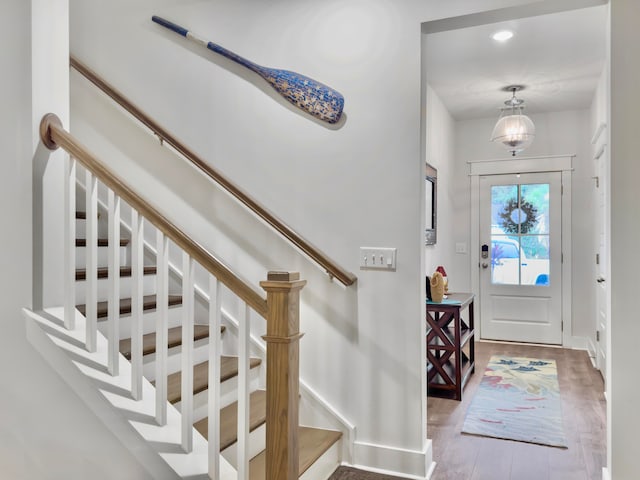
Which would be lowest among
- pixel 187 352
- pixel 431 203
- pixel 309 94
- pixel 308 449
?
pixel 308 449

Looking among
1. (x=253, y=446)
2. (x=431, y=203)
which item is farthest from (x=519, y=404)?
(x=253, y=446)

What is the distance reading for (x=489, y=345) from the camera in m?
5.63

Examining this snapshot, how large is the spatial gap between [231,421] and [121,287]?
101 centimetres

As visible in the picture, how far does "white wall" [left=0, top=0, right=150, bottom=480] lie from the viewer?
6.21ft

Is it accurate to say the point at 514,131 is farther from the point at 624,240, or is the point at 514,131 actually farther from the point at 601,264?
the point at 624,240

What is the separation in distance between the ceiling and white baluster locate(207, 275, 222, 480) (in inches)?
92.0

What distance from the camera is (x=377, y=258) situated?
8.33ft

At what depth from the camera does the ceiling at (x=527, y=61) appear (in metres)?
3.46

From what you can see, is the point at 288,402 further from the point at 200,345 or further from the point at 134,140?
the point at 134,140

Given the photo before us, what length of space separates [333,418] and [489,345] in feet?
11.6

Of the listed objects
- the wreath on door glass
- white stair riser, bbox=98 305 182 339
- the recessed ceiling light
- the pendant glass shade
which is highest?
the recessed ceiling light

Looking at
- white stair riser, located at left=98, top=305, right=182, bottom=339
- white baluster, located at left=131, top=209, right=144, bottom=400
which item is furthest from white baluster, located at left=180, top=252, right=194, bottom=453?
white stair riser, located at left=98, top=305, right=182, bottom=339

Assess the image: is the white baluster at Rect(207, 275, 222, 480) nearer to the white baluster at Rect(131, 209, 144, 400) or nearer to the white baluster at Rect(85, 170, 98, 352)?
the white baluster at Rect(131, 209, 144, 400)

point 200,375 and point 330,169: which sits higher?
point 330,169
